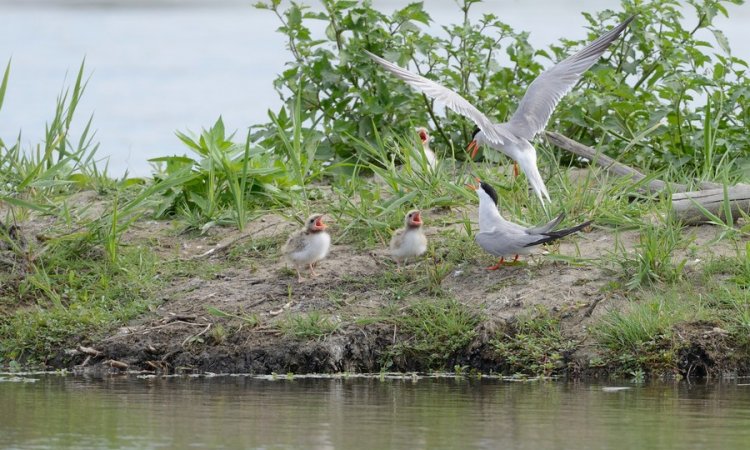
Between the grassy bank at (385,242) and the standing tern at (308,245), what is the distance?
0.17 meters

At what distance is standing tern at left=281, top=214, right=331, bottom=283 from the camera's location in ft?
27.3

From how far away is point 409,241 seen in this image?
27.1 ft

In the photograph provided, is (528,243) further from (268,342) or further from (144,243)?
(144,243)

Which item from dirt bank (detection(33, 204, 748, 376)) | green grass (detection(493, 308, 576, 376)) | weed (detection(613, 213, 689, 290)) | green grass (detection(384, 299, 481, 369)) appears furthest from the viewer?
weed (detection(613, 213, 689, 290))

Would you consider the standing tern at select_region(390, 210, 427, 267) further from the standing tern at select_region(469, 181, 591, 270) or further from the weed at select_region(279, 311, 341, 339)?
the weed at select_region(279, 311, 341, 339)

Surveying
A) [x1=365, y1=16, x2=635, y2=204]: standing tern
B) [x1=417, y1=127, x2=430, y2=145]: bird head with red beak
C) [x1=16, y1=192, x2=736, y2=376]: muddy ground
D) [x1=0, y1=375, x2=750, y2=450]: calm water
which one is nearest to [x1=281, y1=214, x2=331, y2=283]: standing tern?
[x1=16, y1=192, x2=736, y2=376]: muddy ground

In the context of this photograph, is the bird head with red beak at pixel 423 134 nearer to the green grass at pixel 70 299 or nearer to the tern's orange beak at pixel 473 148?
the tern's orange beak at pixel 473 148

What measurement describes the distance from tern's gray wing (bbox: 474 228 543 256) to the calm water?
1073 millimetres

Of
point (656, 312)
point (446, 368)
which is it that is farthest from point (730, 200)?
point (446, 368)

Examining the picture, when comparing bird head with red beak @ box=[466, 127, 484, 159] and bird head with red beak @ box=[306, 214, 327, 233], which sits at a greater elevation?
bird head with red beak @ box=[466, 127, 484, 159]

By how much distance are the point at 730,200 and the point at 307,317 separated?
2885 mm

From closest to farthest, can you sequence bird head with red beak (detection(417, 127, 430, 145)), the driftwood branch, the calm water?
the calm water → the driftwood branch → bird head with red beak (detection(417, 127, 430, 145))

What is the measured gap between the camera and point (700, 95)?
10.4 meters

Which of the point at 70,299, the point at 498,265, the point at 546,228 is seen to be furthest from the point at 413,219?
the point at 70,299
